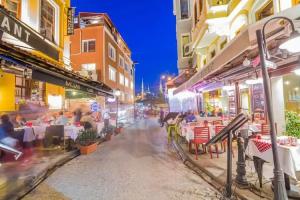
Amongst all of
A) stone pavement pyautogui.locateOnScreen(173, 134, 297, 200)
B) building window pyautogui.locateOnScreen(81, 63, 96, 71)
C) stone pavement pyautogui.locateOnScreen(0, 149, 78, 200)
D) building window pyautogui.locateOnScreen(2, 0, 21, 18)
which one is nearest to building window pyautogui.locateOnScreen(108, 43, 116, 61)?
building window pyautogui.locateOnScreen(81, 63, 96, 71)

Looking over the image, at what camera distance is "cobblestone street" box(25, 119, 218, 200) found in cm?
500

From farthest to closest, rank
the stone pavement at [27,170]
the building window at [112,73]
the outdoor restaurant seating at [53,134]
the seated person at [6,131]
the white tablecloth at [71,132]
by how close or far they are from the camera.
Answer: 1. the building window at [112,73]
2. the white tablecloth at [71,132]
3. the outdoor restaurant seating at [53,134]
4. the seated person at [6,131]
5. the stone pavement at [27,170]

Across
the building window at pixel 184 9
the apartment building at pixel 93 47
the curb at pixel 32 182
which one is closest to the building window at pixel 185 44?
the building window at pixel 184 9

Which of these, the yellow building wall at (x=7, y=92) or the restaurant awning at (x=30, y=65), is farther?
the yellow building wall at (x=7, y=92)

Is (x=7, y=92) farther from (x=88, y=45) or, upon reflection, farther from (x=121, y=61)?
(x=121, y=61)

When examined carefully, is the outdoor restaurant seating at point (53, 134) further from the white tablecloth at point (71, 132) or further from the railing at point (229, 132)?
the railing at point (229, 132)

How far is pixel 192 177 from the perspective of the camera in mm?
6125

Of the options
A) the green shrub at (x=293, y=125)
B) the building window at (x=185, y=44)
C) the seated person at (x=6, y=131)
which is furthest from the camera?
the building window at (x=185, y=44)

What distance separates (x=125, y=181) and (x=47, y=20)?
11882 mm

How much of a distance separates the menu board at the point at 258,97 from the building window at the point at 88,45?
61.2 feet

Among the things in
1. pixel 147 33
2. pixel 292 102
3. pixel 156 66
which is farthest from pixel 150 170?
pixel 156 66

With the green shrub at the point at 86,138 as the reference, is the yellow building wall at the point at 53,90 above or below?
above

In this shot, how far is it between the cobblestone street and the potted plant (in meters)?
0.93

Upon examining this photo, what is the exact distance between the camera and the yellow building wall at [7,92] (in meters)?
10.1
